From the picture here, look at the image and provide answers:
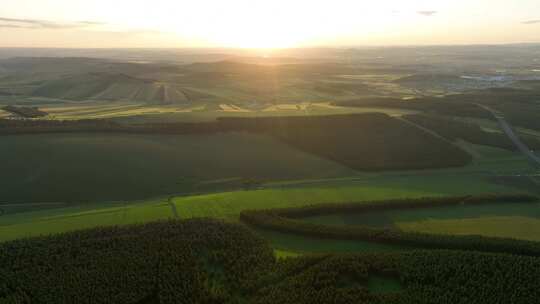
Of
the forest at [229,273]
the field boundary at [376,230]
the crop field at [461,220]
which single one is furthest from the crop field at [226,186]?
the crop field at [461,220]

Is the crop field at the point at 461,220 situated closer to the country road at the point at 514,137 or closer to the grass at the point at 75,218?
the grass at the point at 75,218

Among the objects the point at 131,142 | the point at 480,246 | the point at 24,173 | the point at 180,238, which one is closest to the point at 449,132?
the point at 480,246

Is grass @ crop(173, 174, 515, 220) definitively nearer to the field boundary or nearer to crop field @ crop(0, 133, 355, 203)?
the field boundary

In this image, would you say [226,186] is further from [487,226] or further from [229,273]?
[487,226]

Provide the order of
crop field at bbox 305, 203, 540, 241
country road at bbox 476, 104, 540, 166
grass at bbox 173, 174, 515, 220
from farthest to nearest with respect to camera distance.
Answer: country road at bbox 476, 104, 540, 166
grass at bbox 173, 174, 515, 220
crop field at bbox 305, 203, 540, 241

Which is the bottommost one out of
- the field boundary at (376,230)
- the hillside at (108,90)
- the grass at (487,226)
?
the grass at (487,226)

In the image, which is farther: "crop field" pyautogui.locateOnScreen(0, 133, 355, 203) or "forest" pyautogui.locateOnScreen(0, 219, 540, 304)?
"crop field" pyautogui.locateOnScreen(0, 133, 355, 203)

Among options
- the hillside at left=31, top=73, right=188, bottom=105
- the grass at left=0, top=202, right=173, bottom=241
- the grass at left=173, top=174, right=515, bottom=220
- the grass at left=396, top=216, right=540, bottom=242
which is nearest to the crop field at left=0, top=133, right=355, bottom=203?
the grass at left=0, top=202, right=173, bottom=241
